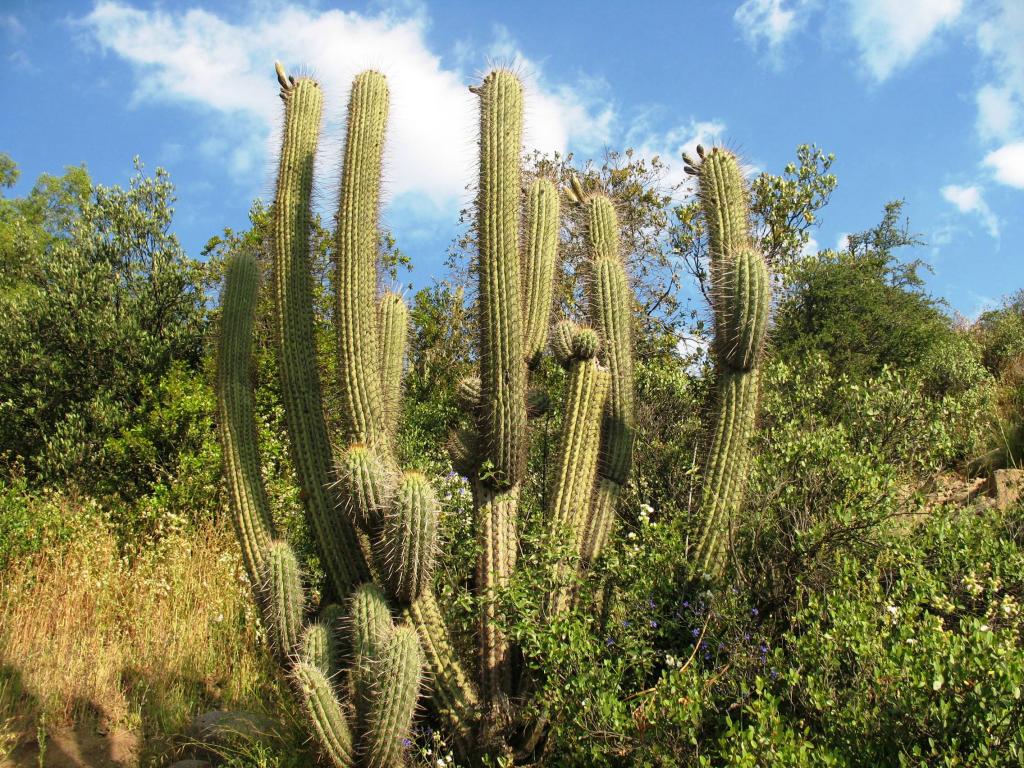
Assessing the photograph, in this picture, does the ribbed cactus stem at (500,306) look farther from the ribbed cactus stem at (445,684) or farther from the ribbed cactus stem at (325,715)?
the ribbed cactus stem at (325,715)

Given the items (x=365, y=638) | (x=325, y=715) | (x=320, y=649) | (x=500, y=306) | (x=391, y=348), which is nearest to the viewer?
(x=325, y=715)

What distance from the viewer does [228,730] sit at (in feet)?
16.1

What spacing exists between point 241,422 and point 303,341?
0.61 metres

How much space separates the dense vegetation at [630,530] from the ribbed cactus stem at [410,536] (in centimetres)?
39

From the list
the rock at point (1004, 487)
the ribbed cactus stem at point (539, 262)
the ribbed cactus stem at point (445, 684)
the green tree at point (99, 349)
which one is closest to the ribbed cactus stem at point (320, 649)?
the ribbed cactus stem at point (445, 684)

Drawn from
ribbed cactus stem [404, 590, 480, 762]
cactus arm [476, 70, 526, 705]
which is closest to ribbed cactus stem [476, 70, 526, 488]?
cactus arm [476, 70, 526, 705]

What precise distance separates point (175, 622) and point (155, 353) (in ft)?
14.4

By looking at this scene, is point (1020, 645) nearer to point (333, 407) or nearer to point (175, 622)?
point (333, 407)

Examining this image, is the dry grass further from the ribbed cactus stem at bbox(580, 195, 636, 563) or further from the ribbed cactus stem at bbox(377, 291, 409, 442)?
the ribbed cactus stem at bbox(580, 195, 636, 563)

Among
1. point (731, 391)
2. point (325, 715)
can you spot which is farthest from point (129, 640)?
point (731, 391)

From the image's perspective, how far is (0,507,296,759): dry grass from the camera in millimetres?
5848

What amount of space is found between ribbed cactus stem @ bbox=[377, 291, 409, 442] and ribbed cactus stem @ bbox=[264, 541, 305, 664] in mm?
924

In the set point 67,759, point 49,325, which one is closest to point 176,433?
point 49,325

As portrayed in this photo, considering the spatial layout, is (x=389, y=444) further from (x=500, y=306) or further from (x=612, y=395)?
(x=612, y=395)
